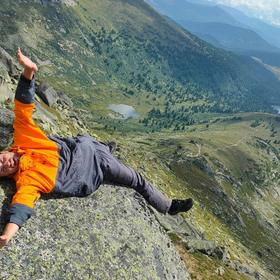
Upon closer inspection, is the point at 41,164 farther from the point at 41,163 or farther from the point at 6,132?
the point at 6,132

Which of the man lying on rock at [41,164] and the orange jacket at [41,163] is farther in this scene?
the orange jacket at [41,163]

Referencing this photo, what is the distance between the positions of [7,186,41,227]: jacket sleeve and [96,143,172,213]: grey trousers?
194 inches

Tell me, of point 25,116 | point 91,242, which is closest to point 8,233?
point 91,242

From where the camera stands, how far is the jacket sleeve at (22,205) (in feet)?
51.4

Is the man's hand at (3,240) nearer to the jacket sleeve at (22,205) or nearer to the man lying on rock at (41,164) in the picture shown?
the man lying on rock at (41,164)

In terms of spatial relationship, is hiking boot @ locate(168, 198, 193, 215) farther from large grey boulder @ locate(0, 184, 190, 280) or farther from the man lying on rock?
the man lying on rock

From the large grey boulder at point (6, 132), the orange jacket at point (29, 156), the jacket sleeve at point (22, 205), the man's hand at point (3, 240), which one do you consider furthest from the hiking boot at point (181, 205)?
the man's hand at point (3, 240)

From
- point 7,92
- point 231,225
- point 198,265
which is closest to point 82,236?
point 198,265

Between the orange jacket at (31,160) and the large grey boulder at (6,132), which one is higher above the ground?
the orange jacket at (31,160)

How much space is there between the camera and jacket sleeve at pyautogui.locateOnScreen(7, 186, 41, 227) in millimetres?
15656

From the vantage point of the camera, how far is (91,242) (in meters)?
18.4

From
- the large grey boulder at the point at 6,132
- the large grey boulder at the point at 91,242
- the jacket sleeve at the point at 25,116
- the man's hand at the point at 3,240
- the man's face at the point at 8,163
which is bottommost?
the large grey boulder at the point at 91,242

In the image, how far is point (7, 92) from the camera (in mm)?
47125

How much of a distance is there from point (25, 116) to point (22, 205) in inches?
166
